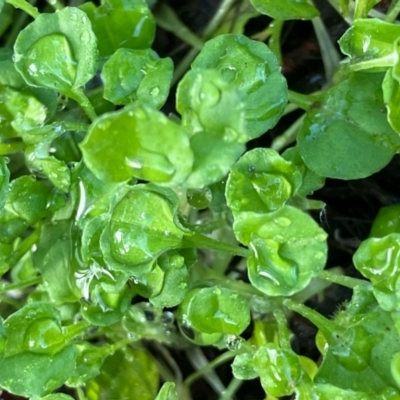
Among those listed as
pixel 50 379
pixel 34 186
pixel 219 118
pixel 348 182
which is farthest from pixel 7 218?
pixel 348 182

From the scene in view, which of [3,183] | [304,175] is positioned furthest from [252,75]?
[3,183]

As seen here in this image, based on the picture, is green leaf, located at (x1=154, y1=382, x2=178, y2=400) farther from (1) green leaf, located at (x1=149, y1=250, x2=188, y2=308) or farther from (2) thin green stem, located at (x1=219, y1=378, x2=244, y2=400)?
(2) thin green stem, located at (x1=219, y1=378, x2=244, y2=400)

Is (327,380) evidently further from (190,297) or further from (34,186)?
(34,186)

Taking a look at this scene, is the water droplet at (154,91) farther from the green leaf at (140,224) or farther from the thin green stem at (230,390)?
the thin green stem at (230,390)

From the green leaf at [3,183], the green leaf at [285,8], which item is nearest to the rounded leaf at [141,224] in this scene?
the green leaf at [3,183]

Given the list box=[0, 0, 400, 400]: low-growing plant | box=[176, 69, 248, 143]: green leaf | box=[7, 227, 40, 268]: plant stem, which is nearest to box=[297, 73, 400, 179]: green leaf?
box=[0, 0, 400, 400]: low-growing plant

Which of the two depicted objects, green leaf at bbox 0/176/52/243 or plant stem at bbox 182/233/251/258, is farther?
green leaf at bbox 0/176/52/243

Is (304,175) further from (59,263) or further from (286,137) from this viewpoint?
(59,263)
